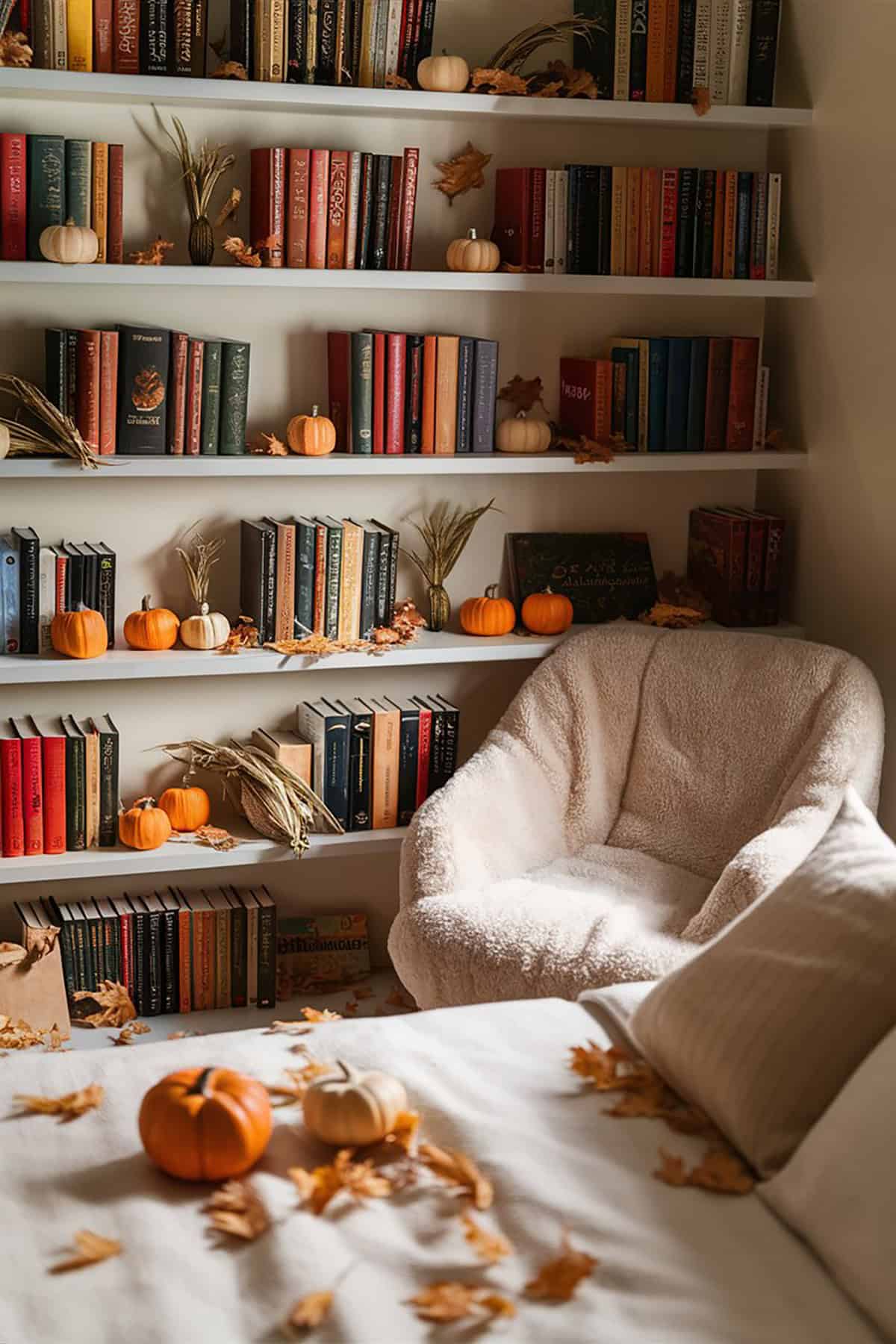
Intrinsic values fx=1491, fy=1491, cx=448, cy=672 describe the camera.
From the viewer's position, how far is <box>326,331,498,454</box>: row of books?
9.66 feet

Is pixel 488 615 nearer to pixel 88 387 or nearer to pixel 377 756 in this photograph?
pixel 377 756

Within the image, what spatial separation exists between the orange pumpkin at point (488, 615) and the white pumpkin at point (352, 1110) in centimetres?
167

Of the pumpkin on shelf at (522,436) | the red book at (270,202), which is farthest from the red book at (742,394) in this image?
the red book at (270,202)

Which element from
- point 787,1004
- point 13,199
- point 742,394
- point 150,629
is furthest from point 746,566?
point 787,1004

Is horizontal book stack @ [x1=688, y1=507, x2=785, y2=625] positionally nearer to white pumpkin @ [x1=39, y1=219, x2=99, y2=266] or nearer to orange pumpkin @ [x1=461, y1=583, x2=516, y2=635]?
orange pumpkin @ [x1=461, y1=583, x2=516, y2=635]

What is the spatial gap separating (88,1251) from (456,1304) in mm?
332

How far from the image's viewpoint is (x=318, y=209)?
9.34 feet

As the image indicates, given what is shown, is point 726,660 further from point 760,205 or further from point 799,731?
point 760,205

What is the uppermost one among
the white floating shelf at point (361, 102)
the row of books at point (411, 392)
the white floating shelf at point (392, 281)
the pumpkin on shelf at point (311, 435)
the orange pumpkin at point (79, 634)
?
the white floating shelf at point (361, 102)

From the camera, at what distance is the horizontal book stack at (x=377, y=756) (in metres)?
3.04

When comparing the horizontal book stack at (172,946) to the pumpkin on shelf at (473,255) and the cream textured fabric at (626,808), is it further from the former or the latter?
the pumpkin on shelf at (473,255)

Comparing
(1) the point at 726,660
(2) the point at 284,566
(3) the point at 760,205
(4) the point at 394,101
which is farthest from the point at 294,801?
(3) the point at 760,205

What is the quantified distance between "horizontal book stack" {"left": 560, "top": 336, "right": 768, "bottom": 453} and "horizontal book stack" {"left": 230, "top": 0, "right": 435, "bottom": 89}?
699mm

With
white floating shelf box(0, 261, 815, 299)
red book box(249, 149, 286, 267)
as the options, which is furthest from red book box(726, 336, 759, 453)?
red book box(249, 149, 286, 267)
